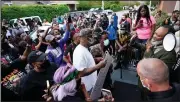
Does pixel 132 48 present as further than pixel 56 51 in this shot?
Yes

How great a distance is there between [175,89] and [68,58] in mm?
2359

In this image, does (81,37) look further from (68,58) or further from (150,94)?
(150,94)

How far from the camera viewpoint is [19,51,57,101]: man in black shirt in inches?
120

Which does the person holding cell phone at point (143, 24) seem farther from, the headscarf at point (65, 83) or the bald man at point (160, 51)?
the headscarf at point (65, 83)

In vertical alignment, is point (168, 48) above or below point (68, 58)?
above

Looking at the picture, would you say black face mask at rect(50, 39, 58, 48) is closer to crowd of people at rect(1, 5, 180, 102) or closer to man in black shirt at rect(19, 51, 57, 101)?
crowd of people at rect(1, 5, 180, 102)

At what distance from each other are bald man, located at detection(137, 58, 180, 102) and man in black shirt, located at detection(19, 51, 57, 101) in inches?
52.3

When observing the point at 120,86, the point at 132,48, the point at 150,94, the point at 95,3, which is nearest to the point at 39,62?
the point at 150,94

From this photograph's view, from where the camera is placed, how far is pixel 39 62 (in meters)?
3.16

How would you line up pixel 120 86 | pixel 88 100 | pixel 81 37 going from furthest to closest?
pixel 120 86
pixel 81 37
pixel 88 100

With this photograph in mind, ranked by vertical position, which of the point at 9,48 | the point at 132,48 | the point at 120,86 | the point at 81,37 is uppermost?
the point at 81,37

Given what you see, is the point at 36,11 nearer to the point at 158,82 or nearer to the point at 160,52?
the point at 160,52

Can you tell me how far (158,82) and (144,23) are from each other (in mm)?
4036

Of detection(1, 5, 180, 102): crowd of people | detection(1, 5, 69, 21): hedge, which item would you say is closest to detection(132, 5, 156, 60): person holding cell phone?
detection(1, 5, 180, 102): crowd of people
